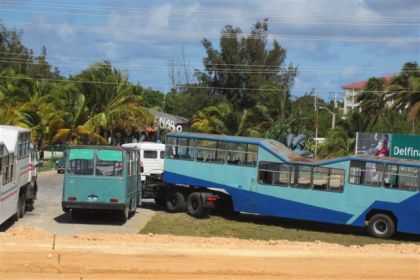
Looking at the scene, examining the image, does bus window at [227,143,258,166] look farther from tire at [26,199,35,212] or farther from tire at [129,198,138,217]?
tire at [26,199,35,212]

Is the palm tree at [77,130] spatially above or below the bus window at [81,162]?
above

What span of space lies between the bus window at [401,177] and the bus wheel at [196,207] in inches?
254

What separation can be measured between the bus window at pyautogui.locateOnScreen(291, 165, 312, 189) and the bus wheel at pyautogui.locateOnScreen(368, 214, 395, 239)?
2454 millimetres

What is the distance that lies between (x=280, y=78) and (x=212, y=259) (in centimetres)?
6906

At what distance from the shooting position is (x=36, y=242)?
16297 millimetres

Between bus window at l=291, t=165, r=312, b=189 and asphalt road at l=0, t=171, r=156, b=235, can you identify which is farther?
bus window at l=291, t=165, r=312, b=189

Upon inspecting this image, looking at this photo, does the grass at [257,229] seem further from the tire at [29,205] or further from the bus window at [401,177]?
the tire at [29,205]

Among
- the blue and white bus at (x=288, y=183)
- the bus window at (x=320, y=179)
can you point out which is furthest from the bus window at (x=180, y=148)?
the bus window at (x=320, y=179)

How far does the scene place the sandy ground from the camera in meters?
13.0

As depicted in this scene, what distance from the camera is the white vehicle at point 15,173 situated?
18.5 m

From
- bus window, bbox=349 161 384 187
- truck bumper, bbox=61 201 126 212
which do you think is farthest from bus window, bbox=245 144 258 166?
truck bumper, bbox=61 201 126 212

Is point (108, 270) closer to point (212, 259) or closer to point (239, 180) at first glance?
point (212, 259)

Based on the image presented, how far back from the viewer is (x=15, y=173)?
20109 mm

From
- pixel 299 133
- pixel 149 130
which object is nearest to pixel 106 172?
pixel 299 133
